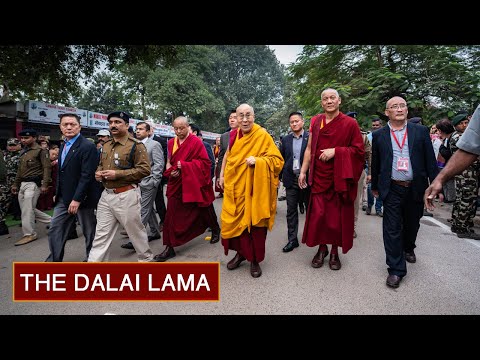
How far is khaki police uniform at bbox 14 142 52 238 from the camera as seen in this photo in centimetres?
474

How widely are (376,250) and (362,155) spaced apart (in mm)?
1562

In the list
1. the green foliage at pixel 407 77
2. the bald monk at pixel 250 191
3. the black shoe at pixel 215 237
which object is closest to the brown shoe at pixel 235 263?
the bald monk at pixel 250 191

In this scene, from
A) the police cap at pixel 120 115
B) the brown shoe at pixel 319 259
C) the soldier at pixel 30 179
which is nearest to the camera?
the police cap at pixel 120 115

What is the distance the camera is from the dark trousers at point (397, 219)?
289cm

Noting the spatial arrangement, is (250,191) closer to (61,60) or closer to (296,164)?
(296,164)

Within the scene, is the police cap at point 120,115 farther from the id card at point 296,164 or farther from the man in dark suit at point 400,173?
the man in dark suit at point 400,173

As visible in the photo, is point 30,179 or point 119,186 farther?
point 30,179

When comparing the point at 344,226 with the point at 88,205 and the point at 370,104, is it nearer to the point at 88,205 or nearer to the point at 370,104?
the point at 88,205

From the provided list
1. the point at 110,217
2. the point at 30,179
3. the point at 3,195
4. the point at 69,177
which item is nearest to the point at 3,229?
the point at 3,195

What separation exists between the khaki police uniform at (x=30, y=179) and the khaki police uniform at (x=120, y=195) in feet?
7.30

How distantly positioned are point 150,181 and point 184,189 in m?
0.83

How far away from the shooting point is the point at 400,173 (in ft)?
9.75

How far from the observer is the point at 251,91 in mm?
40625

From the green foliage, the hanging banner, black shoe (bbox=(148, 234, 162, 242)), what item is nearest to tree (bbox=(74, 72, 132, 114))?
the hanging banner
